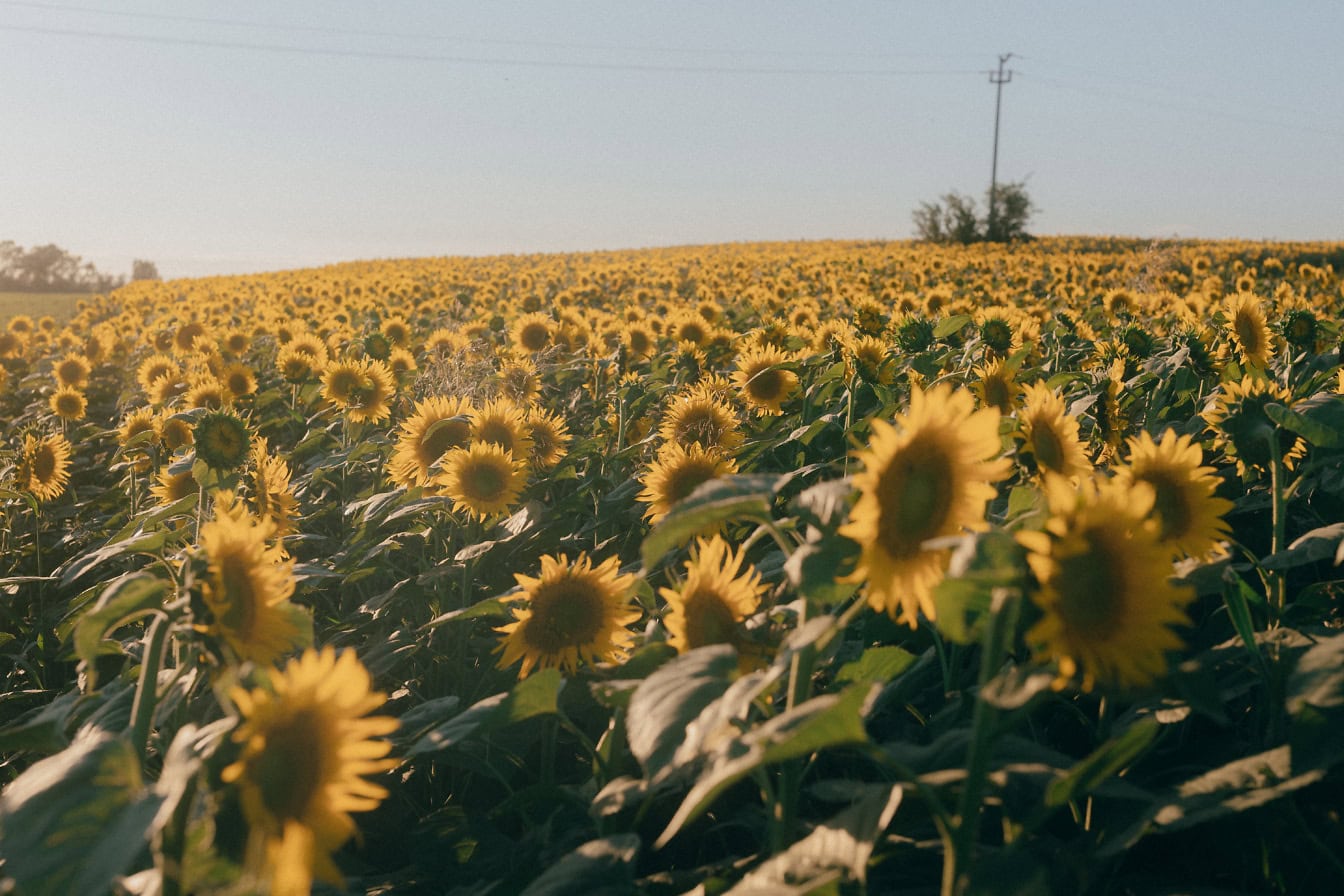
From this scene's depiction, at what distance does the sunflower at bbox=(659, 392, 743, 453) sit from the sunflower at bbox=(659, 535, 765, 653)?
180 cm

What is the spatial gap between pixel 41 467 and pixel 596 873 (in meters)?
A: 5.02

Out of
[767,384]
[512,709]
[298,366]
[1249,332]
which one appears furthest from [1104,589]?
[298,366]

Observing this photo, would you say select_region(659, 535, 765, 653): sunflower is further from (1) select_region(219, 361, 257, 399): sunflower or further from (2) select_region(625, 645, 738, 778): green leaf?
(1) select_region(219, 361, 257, 399): sunflower

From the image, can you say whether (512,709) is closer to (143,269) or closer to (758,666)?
(758,666)

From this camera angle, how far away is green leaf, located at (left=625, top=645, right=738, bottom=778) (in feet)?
4.38

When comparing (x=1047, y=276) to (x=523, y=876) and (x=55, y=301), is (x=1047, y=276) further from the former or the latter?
(x=55, y=301)

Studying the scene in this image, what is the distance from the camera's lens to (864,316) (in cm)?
620

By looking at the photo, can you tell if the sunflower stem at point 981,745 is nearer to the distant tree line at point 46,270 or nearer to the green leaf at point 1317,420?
the green leaf at point 1317,420

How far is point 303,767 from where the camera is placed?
1241mm

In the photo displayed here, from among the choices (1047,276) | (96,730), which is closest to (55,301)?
(1047,276)

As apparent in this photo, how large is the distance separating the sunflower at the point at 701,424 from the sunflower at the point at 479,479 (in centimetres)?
73

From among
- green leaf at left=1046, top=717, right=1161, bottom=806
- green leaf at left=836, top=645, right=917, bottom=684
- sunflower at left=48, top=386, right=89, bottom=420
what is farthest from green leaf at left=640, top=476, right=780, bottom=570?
sunflower at left=48, top=386, right=89, bottom=420

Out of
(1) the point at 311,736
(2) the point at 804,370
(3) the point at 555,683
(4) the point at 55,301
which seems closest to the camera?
(1) the point at 311,736

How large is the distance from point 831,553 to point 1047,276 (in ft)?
53.3
